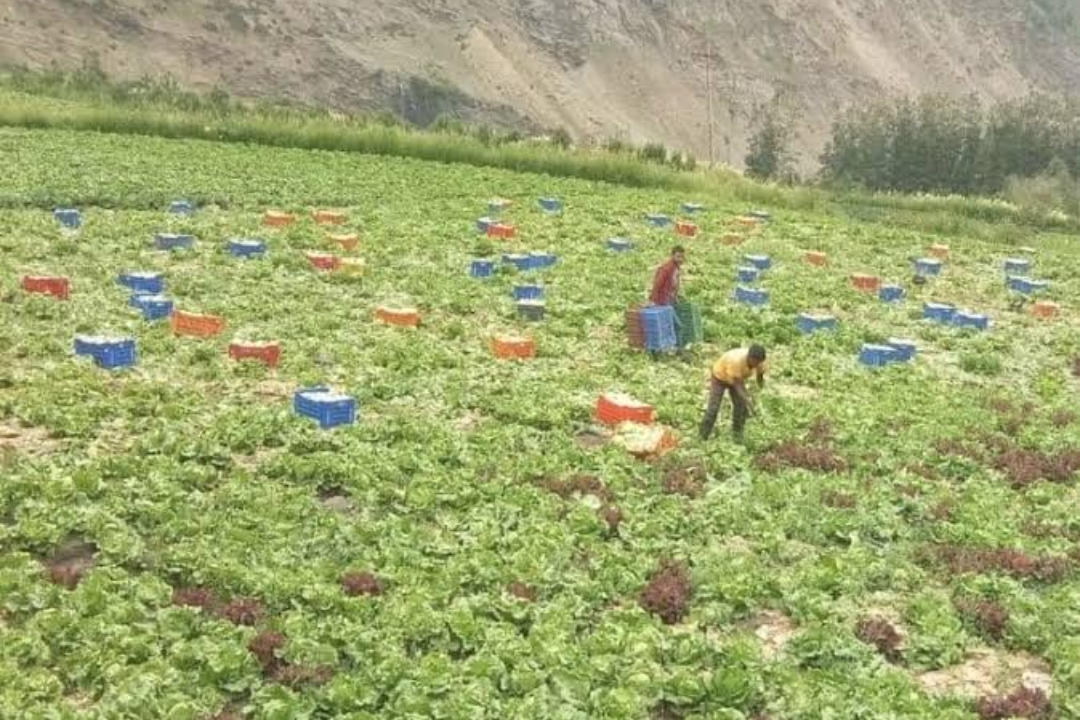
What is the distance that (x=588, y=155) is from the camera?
46.0 metres

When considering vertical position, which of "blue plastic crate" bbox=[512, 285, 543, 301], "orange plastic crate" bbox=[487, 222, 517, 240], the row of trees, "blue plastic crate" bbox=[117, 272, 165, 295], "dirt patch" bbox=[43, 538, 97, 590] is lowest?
"dirt patch" bbox=[43, 538, 97, 590]

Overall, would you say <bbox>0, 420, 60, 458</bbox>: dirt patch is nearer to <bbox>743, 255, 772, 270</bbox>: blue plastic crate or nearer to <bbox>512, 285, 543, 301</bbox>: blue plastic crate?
<bbox>512, 285, 543, 301</bbox>: blue plastic crate

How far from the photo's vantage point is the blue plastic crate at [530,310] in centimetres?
2117

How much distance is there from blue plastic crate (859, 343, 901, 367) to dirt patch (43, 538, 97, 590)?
42.7 feet

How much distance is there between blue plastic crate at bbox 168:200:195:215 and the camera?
28703 mm

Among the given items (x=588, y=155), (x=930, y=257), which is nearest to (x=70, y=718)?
(x=930, y=257)

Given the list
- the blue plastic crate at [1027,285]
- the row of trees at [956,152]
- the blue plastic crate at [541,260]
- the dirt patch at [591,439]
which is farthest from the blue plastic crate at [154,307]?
the row of trees at [956,152]

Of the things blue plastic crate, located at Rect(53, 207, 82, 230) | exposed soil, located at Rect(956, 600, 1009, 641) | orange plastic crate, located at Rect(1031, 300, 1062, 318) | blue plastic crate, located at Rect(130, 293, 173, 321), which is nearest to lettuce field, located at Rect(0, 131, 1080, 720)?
exposed soil, located at Rect(956, 600, 1009, 641)

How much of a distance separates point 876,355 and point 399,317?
788cm

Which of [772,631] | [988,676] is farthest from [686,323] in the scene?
[988,676]

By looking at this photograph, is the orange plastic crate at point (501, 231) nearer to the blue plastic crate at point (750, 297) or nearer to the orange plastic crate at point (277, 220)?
the orange plastic crate at point (277, 220)

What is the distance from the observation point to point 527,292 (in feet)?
73.2

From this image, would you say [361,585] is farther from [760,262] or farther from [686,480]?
[760,262]

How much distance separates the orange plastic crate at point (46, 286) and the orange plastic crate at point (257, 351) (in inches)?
159
